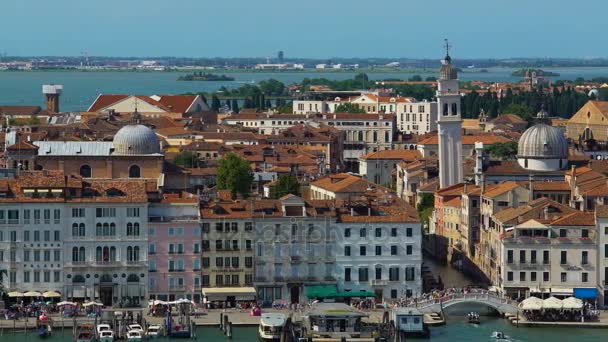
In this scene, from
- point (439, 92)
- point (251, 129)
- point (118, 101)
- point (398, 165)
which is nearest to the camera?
point (439, 92)

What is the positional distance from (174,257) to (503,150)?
31.0m

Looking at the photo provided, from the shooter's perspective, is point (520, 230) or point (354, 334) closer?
point (354, 334)

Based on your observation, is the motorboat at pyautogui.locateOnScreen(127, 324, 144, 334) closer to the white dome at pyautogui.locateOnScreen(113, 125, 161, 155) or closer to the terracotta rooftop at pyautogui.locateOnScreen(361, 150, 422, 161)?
the white dome at pyautogui.locateOnScreen(113, 125, 161, 155)

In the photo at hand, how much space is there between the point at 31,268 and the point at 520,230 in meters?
10.2

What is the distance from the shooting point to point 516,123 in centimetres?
8919

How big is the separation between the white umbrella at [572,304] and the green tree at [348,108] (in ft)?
202

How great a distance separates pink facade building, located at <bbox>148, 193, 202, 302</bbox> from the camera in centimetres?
3888

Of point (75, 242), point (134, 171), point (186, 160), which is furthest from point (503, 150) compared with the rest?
point (75, 242)

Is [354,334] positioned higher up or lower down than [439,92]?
lower down

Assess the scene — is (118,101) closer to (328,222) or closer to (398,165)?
(398,165)

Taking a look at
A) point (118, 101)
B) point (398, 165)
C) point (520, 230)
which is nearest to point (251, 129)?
point (118, 101)

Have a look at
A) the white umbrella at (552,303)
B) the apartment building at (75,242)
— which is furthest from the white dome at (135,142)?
the white umbrella at (552,303)

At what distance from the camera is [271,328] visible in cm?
3559

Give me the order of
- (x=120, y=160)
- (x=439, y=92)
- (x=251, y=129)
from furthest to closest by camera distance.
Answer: (x=251, y=129), (x=439, y=92), (x=120, y=160)
